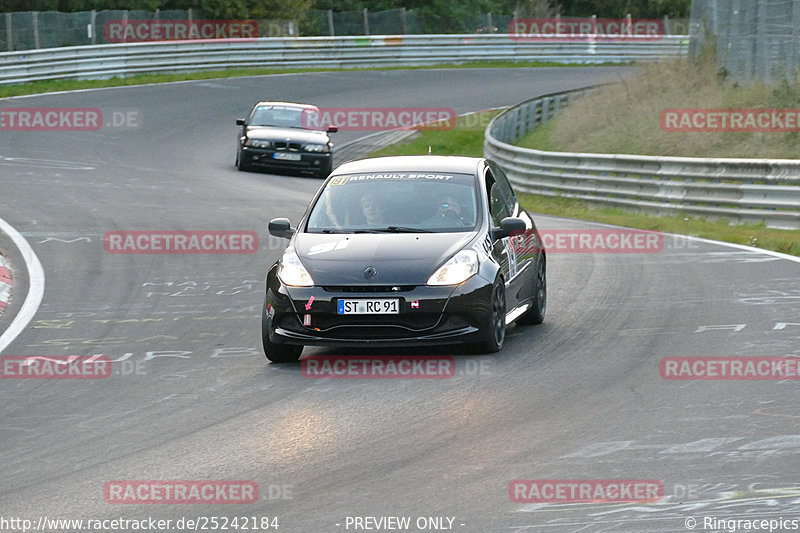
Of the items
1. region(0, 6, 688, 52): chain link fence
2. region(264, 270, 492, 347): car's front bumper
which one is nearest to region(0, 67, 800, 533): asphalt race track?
region(264, 270, 492, 347): car's front bumper

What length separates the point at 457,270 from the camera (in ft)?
32.8

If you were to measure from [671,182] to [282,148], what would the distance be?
9.35 meters

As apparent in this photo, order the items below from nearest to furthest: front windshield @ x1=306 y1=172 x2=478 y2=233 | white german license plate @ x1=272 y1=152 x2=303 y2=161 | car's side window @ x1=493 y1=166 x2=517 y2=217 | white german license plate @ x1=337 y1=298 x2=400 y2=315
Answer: white german license plate @ x1=337 y1=298 x2=400 y2=315, front windshield @ x1=306 y1=172 x2=478 y2=233, car's side window @ x1=493 y1=166 x2=517 y2=217, white german license plate @ x1=272 y1=152 x2=303 y2=161

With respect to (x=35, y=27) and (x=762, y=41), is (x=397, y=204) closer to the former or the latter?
(x=762, y=41)

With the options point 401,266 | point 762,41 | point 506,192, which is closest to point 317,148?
point 762,41

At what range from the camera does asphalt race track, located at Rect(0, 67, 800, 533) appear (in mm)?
6301

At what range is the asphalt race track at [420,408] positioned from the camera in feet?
20.7

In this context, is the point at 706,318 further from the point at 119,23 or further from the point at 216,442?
the point at 119,23

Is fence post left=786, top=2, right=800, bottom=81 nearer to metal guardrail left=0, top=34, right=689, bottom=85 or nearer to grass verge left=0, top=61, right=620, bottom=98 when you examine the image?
metal guardrail left=0, top=34, right=689, bottom=85

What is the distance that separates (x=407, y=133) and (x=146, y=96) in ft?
26.7

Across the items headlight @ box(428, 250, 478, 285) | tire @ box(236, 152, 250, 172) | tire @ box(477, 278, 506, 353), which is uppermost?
headlight @ box(428, 250, 478, 285)

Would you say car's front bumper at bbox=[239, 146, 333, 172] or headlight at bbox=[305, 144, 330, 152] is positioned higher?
headlight at bbox=[305, 144, 330, 152]

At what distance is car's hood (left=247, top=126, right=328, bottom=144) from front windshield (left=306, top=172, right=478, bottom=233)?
57.9 ft

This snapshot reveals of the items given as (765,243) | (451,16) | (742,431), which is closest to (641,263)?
(765,243)
